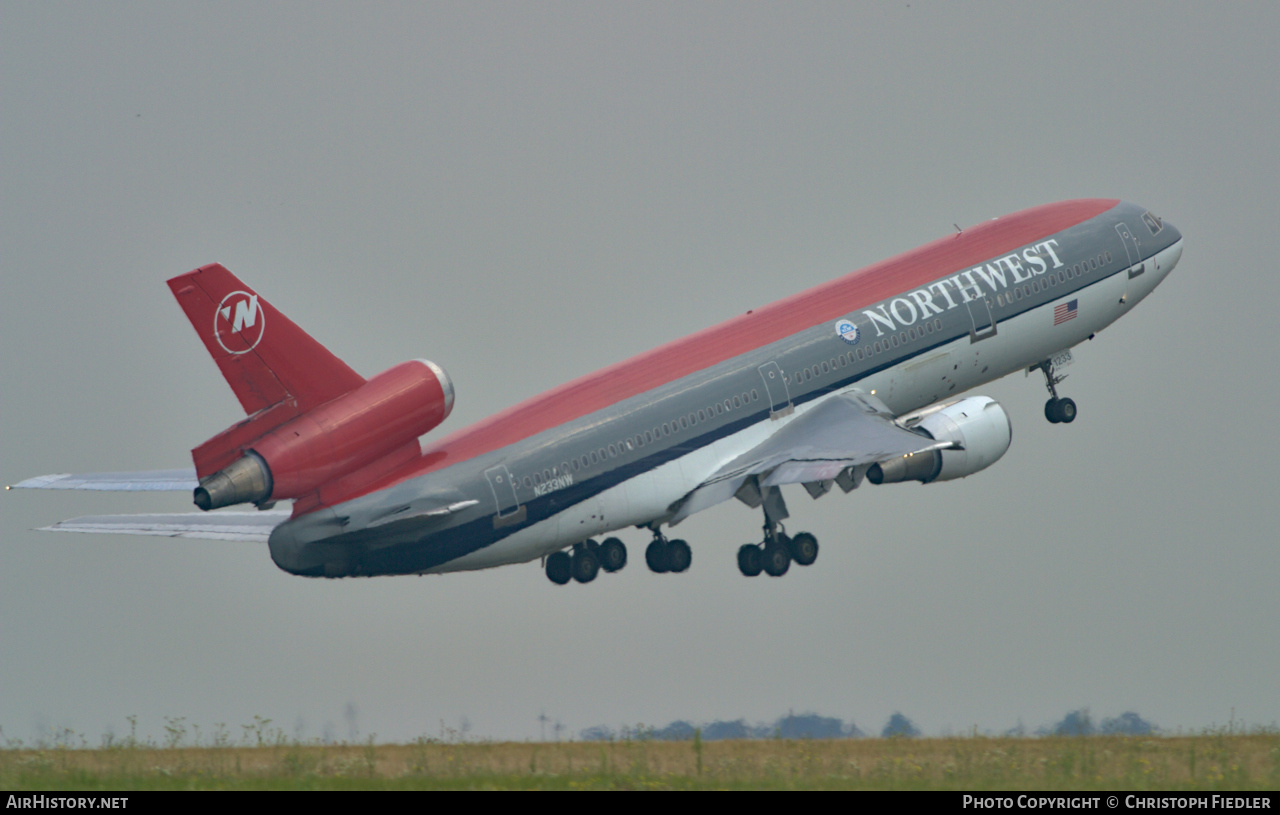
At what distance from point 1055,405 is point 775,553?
35.7 feet

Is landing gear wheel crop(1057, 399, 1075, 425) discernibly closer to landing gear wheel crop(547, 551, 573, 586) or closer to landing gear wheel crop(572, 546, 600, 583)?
landing gear wheel crop(572, 546, 600, 583)

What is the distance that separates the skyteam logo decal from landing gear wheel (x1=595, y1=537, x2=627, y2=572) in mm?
6892

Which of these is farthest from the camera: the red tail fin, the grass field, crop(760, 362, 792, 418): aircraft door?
crop(760, 362, 792, 418): aircraft door

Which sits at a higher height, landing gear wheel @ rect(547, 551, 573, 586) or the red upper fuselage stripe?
the red upper fuselage stripe

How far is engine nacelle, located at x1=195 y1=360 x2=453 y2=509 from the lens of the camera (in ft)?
97.1

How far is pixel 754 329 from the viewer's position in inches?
1494

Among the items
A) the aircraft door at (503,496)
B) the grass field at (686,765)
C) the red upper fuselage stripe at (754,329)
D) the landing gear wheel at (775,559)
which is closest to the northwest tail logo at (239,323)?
the red upper fuselage stripe at (754,329)

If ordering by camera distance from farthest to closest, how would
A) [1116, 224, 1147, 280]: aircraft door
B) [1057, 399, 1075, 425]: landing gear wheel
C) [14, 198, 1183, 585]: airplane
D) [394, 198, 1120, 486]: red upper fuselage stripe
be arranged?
[1057, 399, 1075, 425]: landing gear wheel < [1116, 224, 1147, 280]: aircraft door < [394, 198, 1120, 486]: red upper fuselage stripe < [14, 198, 1183, 585]: airplane

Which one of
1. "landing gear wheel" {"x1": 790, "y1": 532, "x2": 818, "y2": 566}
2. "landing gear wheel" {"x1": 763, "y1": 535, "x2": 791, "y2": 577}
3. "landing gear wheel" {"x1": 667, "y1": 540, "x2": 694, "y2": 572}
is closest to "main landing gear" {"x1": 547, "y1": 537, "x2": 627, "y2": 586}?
"landing gear wheel" {"x1": 667, "y1": 540, "x2": 694, "y2": 572}

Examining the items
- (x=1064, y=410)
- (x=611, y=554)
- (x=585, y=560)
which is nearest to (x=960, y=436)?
(x=1064, y=410)

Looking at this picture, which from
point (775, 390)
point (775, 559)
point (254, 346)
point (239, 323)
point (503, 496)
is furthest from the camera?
point (775, 559)

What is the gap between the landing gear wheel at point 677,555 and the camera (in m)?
38.2

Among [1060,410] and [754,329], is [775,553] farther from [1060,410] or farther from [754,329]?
[1060,410]
